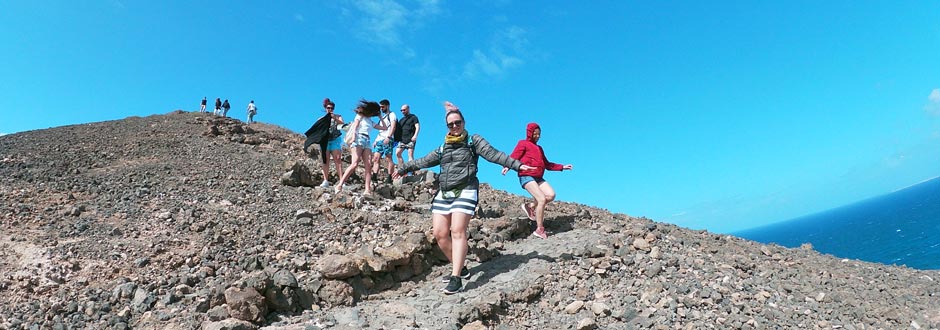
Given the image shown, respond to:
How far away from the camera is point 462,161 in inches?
242

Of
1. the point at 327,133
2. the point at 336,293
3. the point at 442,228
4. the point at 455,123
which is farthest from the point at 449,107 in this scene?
the point at 327,133

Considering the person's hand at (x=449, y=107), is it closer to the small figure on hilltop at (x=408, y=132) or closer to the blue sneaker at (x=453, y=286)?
the blue sneaker at (x=453, y=286)

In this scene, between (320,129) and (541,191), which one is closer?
(541,191)

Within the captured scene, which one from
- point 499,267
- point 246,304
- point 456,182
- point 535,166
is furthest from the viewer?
point 535,166

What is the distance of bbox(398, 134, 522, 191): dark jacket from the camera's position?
19.9ft

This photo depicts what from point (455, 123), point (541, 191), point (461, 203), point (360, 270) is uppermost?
point (455, 123)

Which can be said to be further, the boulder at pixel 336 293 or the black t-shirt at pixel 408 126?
the black t-shirt at pixel 408 126

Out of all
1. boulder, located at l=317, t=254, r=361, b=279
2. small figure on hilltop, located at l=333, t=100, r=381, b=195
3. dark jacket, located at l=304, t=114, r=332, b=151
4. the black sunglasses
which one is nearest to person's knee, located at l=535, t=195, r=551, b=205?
the black sunglasses

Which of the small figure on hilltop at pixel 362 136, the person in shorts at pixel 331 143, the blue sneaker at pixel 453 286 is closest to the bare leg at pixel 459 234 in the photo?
the blue sneaker at pixel 453 286

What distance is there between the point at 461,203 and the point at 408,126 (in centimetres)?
600

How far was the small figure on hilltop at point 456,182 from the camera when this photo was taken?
5.96 m

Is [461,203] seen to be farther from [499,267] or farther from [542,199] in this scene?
[542,199]

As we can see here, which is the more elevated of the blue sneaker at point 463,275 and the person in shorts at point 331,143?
the person in shorts at point 331,143

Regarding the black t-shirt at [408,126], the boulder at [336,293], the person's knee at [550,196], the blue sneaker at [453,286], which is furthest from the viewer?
the black t-shirt at [408,126]
